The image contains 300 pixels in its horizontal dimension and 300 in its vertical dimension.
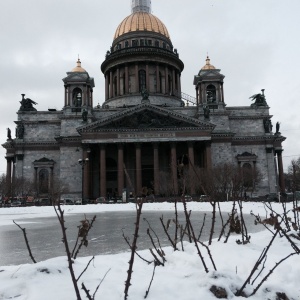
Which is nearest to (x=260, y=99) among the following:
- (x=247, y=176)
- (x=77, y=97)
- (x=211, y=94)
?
(x=211, y=94)

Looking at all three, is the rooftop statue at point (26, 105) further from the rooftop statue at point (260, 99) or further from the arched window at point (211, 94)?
the rooftop statue at point (260, 99)

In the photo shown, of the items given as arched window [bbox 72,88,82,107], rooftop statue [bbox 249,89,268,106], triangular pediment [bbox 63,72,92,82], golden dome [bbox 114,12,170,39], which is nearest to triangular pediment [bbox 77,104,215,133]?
arched window [bbox 72,88,82,107]

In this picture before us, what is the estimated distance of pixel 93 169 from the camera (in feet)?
174

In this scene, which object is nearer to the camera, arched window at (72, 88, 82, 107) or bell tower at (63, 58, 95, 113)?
bell tower at (63, 58, 95, 113)

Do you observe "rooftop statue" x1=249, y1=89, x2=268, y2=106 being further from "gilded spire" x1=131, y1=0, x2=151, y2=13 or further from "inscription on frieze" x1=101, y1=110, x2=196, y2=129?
"gilded spire" x1=131, y1=0, x2=151, y2=13

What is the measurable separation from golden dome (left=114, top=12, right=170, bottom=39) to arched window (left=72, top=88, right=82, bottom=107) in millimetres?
17699

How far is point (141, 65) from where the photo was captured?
209ft

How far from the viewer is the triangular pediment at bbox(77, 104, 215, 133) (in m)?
48.5

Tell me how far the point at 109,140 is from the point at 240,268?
146 ft

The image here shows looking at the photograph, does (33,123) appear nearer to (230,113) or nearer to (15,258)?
(230,113)

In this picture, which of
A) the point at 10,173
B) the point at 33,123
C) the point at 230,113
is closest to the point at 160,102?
the point at 230,113

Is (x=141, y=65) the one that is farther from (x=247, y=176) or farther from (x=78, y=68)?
(x=247, y=176)

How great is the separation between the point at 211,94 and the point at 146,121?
1291cm

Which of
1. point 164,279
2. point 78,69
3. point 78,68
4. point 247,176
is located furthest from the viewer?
point 78,68
